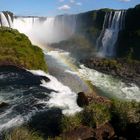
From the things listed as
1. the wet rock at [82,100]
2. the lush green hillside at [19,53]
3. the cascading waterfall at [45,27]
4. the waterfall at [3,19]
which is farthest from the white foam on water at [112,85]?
the cascading waterfall at [45,27]

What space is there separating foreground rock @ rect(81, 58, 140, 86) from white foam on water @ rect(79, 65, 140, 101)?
7.21 feet

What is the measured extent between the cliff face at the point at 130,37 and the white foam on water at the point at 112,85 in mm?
14712

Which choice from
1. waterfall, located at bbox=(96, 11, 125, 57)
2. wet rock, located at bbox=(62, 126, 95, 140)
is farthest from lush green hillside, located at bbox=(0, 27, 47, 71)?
wet rock, located at bbox=(62, 126, 95, 140)

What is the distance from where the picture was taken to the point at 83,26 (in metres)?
108

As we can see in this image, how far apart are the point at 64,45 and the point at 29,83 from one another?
176ft

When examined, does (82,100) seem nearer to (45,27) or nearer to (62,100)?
(62,100)

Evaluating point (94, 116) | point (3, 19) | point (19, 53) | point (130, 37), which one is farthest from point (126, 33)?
point (94, 116)

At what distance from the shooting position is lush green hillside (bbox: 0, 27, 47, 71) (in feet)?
188

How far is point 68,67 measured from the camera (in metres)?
67.6

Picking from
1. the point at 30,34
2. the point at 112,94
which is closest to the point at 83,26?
the point at 30,34

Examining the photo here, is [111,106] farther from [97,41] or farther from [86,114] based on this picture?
[97,41]

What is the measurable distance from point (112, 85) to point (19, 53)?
16.1 metres

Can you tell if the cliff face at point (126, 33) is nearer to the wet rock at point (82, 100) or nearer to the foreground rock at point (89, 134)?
the wet rock at point (82, 100)

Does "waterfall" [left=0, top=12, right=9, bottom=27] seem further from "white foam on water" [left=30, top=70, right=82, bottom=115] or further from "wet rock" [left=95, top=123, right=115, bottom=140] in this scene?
"wet rock" [left=95, top=123, right=115, bottom=140]
